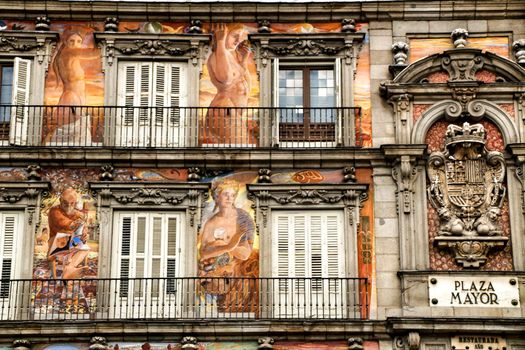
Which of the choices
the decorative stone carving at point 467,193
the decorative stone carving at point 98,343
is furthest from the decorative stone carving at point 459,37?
the decorative stone carving at point 98,343

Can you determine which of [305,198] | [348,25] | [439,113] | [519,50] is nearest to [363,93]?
[348,25]

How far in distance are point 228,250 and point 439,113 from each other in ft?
17.7

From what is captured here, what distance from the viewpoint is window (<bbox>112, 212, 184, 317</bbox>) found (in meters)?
26.0

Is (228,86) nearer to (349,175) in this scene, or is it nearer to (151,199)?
(151,199)

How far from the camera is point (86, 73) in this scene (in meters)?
28.0

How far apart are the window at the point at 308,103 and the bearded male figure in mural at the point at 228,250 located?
6.17 ft

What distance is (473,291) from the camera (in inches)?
1016

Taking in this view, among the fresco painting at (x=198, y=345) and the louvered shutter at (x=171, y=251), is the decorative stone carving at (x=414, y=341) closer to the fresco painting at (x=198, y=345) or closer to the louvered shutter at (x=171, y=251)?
the fresco painting at (x=198, y=345)

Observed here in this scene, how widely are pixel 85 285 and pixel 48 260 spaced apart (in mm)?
969

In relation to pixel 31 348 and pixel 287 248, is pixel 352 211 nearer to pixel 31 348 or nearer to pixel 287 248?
pixel 287 248

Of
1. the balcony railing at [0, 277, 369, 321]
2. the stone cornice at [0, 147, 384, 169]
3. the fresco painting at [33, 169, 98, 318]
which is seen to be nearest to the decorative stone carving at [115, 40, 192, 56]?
the stone cornice at [0, 147, 384, 169]

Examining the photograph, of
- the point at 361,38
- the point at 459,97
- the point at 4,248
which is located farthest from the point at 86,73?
the point at 459,97

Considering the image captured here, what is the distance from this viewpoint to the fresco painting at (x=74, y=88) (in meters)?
27.5

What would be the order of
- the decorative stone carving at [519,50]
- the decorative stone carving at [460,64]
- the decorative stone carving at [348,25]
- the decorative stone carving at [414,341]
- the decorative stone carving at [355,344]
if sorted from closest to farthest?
the decorative stone carving at [414,341]
the decorative stone carving at [355,344]
the decorative stone carving at [460,64]
the decorative stone carving at [519,50]
the decorative stone carving at [348,25]
